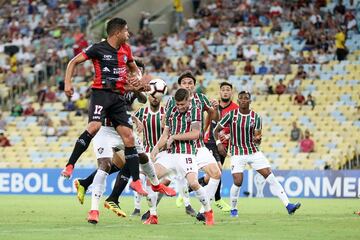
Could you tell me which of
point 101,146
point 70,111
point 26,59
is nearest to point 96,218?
point 101,146

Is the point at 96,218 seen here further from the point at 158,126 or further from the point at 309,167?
the point at 309,167

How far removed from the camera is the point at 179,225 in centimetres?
1530

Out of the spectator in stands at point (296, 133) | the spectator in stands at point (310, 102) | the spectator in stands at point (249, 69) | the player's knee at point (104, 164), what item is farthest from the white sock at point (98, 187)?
the spectator in stands at point (249, 69)

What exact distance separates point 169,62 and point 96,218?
22477 millimetres

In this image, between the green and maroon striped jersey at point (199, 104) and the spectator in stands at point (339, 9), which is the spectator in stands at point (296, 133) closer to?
the spectator in stands at point (339, 9)

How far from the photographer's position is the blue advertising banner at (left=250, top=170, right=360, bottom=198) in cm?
2795

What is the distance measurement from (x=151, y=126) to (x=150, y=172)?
3.02m

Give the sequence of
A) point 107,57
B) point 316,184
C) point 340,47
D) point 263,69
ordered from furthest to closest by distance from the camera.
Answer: point 263,69 < point 340,47 < point 316,184 < point 107,57

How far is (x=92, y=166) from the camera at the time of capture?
3259 centimetres

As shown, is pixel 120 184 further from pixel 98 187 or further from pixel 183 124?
pixel 183 124

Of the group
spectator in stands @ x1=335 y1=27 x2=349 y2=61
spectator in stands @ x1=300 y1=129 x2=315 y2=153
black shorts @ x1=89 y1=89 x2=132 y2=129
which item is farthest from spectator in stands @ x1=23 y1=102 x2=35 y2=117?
black shorts @ x1=89 y1=89 x2=132 y2=129

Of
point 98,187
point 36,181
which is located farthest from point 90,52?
point 36,181

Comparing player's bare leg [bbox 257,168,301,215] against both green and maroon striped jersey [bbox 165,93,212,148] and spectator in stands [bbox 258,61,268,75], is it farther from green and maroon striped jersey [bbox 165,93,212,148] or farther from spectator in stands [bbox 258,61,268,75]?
spectator in stands [bbox 258,61,268,75]

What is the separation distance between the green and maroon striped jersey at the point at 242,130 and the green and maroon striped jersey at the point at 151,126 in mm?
1337
